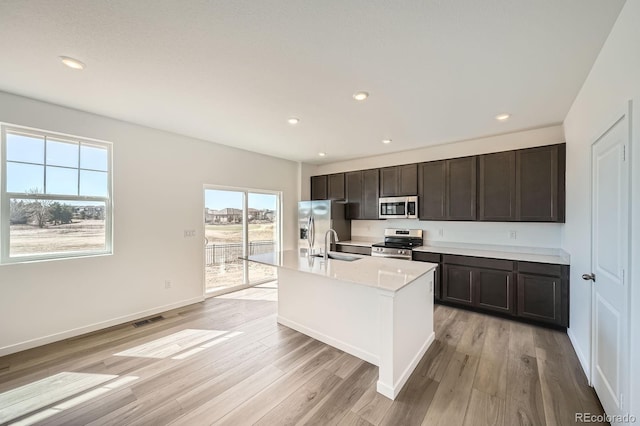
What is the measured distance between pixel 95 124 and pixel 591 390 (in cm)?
555

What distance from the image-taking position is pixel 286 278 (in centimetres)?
316

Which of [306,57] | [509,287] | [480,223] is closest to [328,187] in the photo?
[480,223]

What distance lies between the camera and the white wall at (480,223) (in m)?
3.51

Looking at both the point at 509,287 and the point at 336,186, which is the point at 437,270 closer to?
the point at 509,287

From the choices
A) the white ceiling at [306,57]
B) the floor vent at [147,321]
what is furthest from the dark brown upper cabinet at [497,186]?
the floor vent at [147,321]

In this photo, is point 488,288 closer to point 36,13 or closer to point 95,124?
point 36,13

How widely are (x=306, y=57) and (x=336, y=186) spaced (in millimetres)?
3642

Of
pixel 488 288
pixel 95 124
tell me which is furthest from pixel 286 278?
pixel 95 124

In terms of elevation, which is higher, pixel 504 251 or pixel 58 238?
pixel 58 238

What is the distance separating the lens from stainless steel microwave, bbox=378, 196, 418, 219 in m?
4.37

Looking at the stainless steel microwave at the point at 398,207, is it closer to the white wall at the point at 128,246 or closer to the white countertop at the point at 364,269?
the white countertop at the point at 364,269

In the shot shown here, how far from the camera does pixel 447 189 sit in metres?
4.07

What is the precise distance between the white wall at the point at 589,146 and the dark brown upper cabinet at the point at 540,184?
0.24m

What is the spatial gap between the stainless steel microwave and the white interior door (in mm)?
2404
